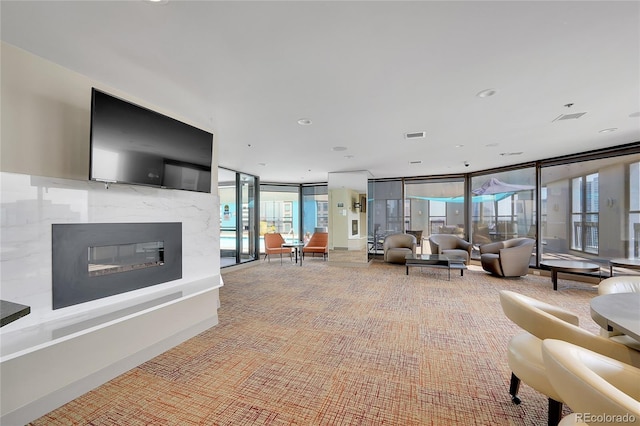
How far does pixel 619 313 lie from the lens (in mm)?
1619

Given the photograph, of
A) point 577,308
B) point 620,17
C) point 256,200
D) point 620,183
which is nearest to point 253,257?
point 256,200

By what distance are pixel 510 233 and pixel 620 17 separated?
6.64 meters

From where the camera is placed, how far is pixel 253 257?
27.6 ft

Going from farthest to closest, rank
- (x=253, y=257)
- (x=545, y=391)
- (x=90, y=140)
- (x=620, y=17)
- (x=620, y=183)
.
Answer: (x=253, y=257) < (x=620, y=183) < (x=90, y=140) < (x=620, y=17) < (x=545, y=391)

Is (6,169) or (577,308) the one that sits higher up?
(6,169)

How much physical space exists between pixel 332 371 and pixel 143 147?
2.79 meters

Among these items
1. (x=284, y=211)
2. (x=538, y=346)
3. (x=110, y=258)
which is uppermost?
(x=284, y=211)

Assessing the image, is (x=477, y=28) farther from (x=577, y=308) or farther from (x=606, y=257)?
(x=606, y=257)

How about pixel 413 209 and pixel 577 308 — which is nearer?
pixel 577 308

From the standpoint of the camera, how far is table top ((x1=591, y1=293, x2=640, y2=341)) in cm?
142

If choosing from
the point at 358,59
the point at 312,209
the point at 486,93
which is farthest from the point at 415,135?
the point at 312,209

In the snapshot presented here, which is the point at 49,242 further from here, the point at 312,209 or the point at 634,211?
the point at 634,211

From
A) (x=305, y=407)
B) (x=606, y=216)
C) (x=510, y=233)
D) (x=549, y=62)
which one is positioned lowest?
(x=305, y=407)

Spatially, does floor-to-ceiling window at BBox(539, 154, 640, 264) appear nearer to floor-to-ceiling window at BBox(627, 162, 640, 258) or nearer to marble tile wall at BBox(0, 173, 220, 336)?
floor-to-ceiling window at BBox(627, 162, 640, 258)
